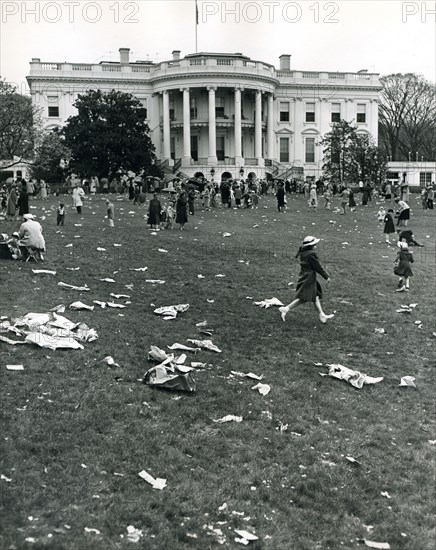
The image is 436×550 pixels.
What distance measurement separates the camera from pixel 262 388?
35.1ft

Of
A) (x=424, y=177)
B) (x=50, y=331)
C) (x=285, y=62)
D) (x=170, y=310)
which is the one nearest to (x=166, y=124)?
(x=285, y=62)

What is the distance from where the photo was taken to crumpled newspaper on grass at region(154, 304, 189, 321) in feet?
47.9

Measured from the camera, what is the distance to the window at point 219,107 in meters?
73.8

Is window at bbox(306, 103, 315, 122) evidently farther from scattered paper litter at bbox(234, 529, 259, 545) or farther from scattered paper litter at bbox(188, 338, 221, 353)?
scattered paper litter at bbox(234, 529, 259, 545)

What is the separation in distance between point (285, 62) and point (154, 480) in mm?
80095

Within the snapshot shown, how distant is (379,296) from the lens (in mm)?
17969

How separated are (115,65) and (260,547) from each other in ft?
244

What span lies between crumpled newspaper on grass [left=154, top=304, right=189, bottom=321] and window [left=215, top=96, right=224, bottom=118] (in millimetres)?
60910

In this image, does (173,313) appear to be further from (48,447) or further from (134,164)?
(134,164)

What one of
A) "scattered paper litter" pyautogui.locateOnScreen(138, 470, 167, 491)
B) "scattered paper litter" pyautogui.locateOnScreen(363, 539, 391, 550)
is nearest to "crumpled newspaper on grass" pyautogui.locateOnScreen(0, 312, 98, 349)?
"scattered paper litter" pyautogui.locateOnScreen(138, 470, 167, 491)

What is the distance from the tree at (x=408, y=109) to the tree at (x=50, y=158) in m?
42.5

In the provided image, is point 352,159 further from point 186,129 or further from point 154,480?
point 154,480

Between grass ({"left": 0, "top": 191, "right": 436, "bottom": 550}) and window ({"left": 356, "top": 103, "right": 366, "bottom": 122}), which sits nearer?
grass ({"left": 0, "top": 191, "right": 436, "bottom": 550})

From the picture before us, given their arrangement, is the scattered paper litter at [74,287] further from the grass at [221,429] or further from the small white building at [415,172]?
the small white building at [415,172]
